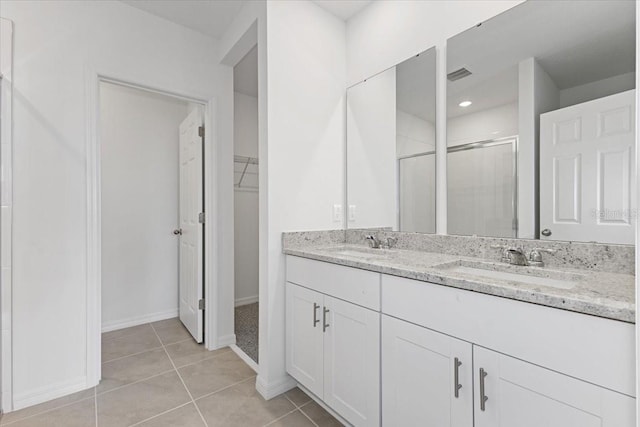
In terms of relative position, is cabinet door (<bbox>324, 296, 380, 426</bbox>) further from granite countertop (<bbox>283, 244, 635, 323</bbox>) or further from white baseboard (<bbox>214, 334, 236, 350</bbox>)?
white baseboard (<bbox>214, 334, 236, 350</bbox>)

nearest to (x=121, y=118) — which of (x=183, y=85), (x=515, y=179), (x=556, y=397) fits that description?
(x=183, y=85)

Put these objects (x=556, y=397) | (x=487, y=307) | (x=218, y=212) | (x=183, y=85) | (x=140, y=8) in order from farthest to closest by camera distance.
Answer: (x=218, y=212)
(x=183, y=85)
(x=140, y=8)
(x=487, y=307)
(x=556, y=397)

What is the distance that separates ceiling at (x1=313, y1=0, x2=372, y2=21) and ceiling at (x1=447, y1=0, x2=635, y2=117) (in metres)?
0.79

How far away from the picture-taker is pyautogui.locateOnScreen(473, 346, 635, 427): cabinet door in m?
0.76

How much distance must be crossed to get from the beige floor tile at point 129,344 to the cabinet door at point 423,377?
2.12 meters

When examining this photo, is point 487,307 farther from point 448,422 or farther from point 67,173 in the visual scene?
point 67,173

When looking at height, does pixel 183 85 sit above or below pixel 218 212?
above

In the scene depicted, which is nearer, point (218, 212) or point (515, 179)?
point (515, 179)

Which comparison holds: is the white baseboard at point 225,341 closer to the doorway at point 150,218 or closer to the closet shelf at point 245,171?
the doorway at point 150,218

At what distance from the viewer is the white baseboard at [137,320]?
9.52 ft

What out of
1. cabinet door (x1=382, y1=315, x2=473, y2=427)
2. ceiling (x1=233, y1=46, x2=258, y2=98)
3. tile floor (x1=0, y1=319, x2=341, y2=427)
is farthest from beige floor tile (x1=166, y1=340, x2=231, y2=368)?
ceiling (x1=233, y1=46, x2=258, y2=98)

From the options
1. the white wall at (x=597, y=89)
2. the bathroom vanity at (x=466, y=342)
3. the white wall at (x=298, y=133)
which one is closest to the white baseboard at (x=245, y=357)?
the white wall at (x=298, y=133)

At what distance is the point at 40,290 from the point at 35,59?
4.51ft

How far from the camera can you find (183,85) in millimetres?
2422
